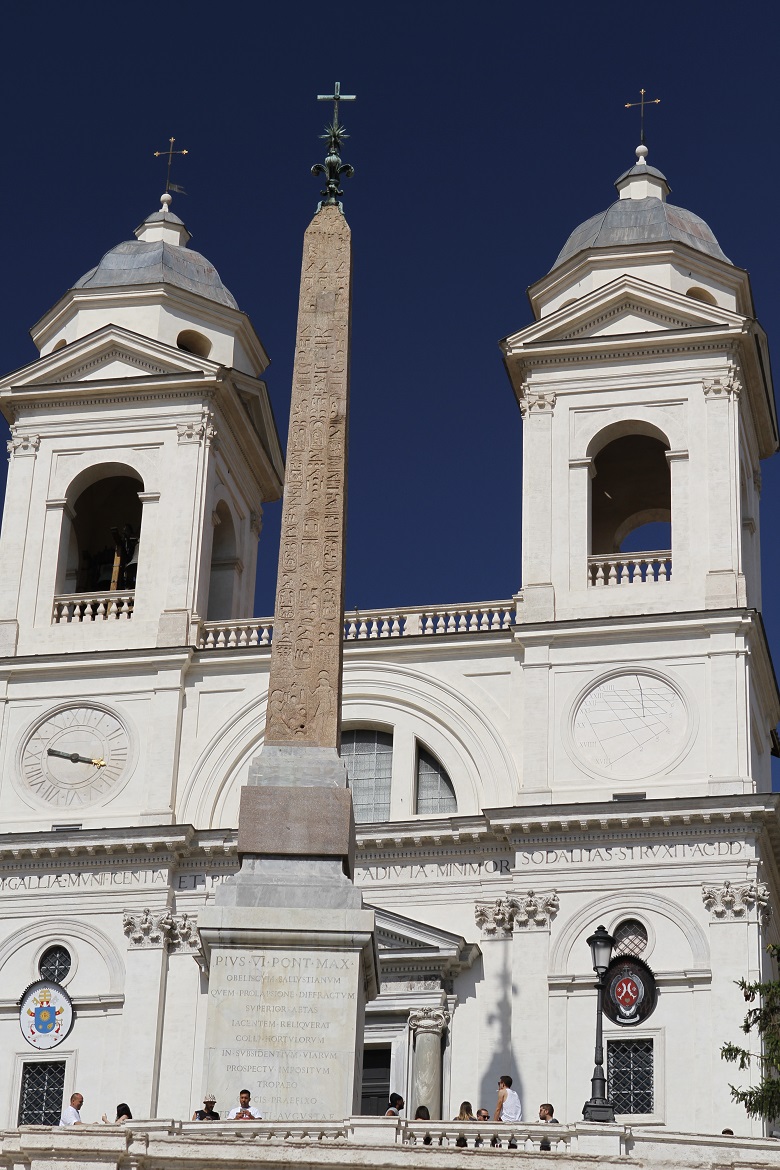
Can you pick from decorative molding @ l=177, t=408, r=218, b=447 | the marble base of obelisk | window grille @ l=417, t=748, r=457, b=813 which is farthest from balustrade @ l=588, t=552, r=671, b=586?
the marble base of obelisk

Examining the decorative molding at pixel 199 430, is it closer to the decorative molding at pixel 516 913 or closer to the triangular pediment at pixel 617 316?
the triangular pediment at pixel 617 316

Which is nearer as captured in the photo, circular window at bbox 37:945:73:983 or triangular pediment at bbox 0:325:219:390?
circular window at bbox 37:945:73:983

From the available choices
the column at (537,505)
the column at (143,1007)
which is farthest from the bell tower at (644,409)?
the column at (143,1007)

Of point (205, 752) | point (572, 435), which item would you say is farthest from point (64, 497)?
point (572, 435)

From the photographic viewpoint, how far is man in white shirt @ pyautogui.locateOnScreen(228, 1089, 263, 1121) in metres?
21.8

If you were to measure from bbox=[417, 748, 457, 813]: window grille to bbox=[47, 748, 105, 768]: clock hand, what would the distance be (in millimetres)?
5743

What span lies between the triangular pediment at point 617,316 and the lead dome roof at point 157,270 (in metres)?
7.14

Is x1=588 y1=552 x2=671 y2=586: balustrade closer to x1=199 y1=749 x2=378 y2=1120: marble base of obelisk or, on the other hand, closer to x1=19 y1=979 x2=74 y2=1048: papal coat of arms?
x1=19 y1=979 x2=74 y2=1048: papal coat of arms

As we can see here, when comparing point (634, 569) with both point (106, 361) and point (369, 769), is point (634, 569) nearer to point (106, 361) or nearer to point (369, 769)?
point (369, 769)

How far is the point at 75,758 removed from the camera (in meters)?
39.7

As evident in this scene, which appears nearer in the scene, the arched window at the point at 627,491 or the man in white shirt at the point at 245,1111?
the man in white shirt at the point at 245,1111

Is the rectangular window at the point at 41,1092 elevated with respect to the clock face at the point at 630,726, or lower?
lower

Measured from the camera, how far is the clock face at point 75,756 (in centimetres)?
3959

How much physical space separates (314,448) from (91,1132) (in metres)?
9.14
